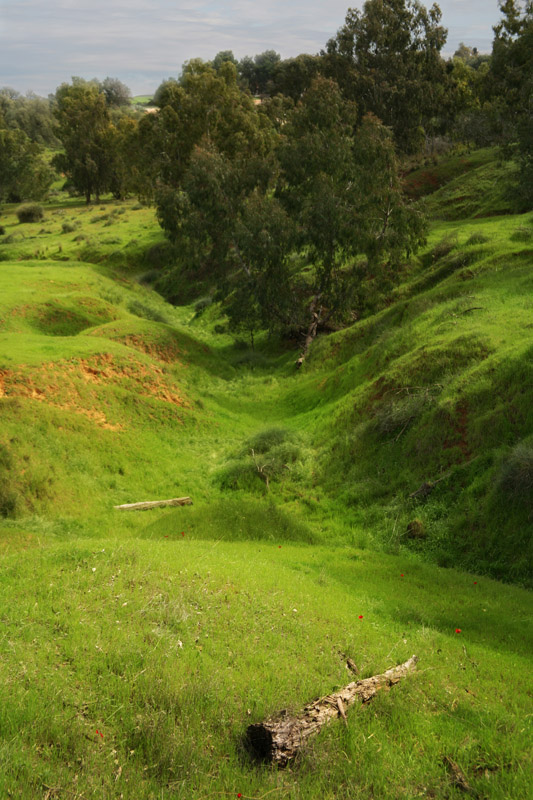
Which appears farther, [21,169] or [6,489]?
[21,169]

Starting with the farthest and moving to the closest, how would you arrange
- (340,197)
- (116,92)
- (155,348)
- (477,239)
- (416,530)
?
(116,92)
(340,197)
(477,239)
(155,348)
(416,530)

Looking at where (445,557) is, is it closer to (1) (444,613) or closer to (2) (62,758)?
(1) (444,613)

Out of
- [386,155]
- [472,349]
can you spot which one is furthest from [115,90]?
[472,349]

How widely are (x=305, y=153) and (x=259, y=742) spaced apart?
28145 mm

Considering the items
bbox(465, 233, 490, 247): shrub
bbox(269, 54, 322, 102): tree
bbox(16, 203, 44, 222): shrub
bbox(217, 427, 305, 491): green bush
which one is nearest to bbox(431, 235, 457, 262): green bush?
bbox(465, 233, 490, 247): shrub

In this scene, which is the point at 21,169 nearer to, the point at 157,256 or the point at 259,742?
the point at 157,256

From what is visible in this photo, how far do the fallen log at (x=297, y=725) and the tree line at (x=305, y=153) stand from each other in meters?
24.5

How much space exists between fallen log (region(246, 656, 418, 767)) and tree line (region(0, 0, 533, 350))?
24.5m

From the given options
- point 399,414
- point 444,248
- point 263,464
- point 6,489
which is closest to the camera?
point 6,489

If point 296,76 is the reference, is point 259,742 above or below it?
below

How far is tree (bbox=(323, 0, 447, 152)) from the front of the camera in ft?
169

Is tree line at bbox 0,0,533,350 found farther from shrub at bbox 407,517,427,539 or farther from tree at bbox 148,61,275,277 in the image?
shrub at bbox 407,517,427,539

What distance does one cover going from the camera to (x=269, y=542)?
1326cm

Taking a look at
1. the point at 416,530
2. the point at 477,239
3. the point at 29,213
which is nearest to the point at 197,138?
the point at 29,213
